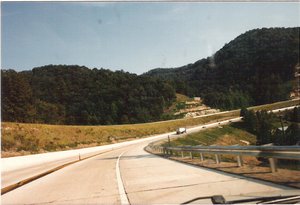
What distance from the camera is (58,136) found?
2393 inches

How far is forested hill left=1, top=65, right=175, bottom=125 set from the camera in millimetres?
101000

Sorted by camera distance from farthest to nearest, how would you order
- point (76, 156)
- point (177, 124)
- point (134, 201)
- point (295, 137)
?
point (177, 124) < point (295, 137) < point (76, 156) < point (134, 201)

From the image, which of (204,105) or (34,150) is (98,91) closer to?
(204,105)

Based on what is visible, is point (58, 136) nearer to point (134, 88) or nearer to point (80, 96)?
point (80, 96)

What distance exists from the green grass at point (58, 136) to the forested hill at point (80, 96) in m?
32.7

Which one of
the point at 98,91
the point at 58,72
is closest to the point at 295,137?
the point at 98,91

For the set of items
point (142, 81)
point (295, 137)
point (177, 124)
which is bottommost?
point (295, 137)

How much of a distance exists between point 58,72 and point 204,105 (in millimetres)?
70721

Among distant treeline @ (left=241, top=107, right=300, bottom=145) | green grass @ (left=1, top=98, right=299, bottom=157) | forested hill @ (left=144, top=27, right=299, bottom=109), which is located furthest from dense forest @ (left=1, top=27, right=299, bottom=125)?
Answer: green grass @ (left=1, top=98, right=299, bottom=157)

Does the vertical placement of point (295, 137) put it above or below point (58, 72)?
below

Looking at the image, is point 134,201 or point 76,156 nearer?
point 134,201

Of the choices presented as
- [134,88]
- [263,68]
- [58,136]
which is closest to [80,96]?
[134,88]

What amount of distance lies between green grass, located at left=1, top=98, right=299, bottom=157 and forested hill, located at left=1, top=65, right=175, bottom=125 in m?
32.7

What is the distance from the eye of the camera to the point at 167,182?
930 centimetres
